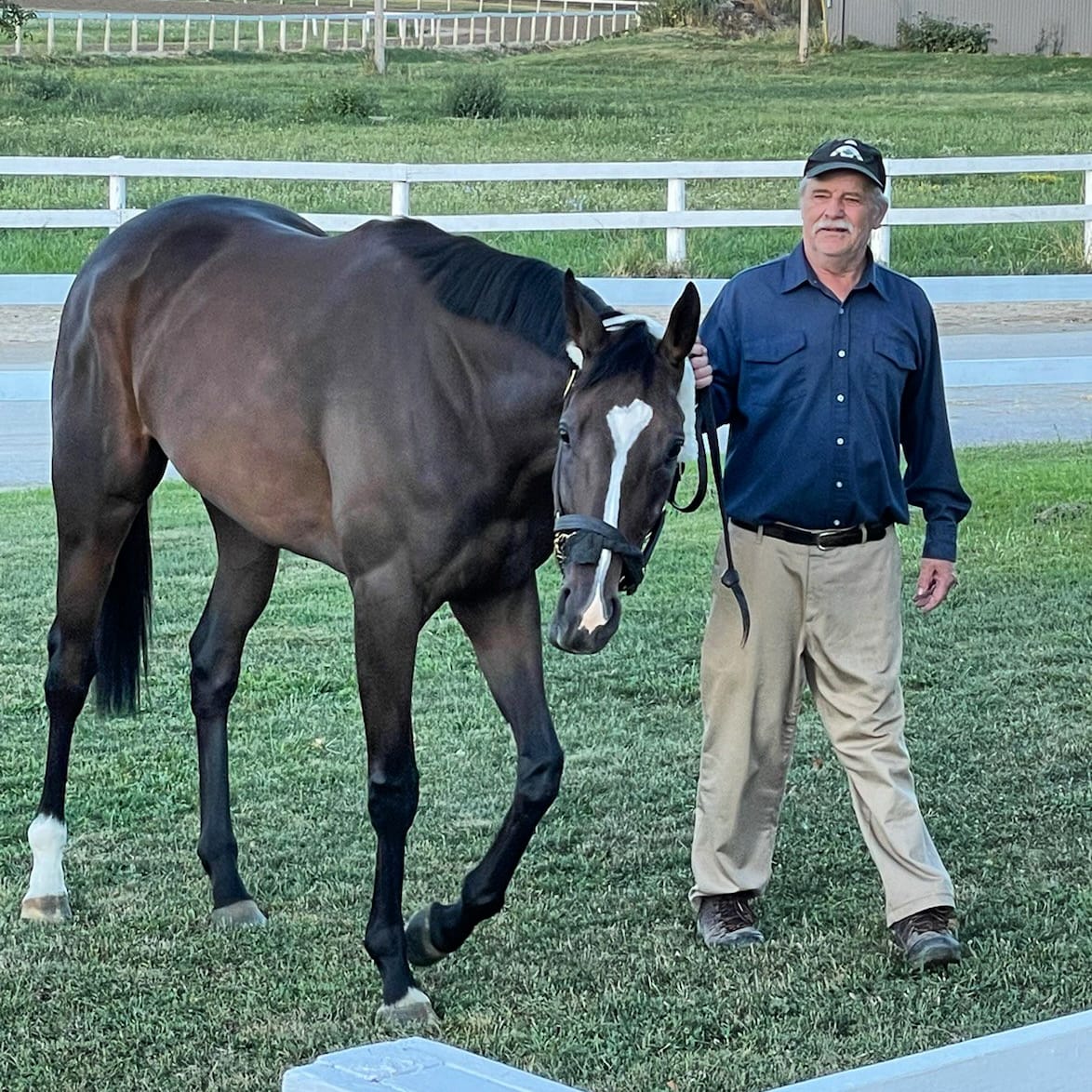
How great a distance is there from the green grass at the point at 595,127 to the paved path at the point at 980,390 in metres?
3.12

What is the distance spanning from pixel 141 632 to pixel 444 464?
1.71 metres

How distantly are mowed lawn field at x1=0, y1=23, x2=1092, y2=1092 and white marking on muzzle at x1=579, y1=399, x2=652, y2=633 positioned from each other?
98cm

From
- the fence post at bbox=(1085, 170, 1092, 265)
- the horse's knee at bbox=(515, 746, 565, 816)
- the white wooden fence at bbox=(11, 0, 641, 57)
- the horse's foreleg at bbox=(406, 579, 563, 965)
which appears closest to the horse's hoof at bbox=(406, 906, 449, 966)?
the horse's foreleg at bbox=(406, 579, 563, 965)

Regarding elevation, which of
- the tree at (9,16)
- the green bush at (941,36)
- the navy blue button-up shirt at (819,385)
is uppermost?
the green bush at (941,36)

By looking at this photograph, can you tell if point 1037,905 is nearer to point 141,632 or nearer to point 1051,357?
point 141,632

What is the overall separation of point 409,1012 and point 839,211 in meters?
2.03

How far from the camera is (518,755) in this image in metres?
4.11

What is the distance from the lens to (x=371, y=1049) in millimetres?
1622

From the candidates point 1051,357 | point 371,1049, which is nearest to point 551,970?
point 371,1049

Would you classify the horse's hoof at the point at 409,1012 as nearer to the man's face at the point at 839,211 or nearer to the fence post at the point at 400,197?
the man's face at the point at 839,211

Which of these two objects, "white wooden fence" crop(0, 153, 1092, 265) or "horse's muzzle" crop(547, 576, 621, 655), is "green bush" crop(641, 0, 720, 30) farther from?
"horse's muzzle" crop(547, 576, 621, 655)

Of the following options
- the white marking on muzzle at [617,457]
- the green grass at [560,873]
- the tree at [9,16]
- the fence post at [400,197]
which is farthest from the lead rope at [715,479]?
the tree at [9,16]

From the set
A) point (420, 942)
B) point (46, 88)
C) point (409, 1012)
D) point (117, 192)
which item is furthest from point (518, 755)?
point (46, 88)

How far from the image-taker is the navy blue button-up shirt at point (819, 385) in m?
4.15
